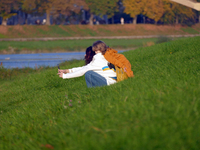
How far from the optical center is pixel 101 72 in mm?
5348

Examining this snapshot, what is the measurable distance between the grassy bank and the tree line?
2.70m

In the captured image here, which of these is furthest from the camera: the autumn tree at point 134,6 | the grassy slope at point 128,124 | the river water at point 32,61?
the autumn tree at point 134,6

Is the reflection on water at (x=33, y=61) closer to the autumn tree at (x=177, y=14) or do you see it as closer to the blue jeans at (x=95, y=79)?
the blue jeans at (x=95, y=79)

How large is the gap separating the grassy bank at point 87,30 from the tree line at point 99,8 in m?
2.70

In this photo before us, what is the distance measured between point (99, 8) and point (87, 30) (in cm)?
608

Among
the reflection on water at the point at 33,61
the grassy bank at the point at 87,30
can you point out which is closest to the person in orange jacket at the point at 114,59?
the reflection on water at the point at 33,61

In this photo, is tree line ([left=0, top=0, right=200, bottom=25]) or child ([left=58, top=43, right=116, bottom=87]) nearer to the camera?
child ([left=58, top=43, right=116, bottom=87])

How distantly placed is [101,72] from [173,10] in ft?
193

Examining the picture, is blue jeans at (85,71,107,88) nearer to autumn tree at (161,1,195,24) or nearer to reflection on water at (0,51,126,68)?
reflection on water at (0,51,126,68)

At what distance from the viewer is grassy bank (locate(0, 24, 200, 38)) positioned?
183ft

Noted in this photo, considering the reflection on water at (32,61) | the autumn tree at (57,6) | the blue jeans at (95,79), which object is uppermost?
the autumn tree at (57,6)

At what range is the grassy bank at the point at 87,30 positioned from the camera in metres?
55.6

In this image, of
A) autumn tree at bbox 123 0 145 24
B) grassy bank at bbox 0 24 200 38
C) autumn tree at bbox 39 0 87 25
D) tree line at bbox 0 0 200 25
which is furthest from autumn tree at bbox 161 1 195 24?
Answer: autumn tree at bbox 39 0 87 25

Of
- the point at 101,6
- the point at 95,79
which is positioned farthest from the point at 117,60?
the point at 101,6
